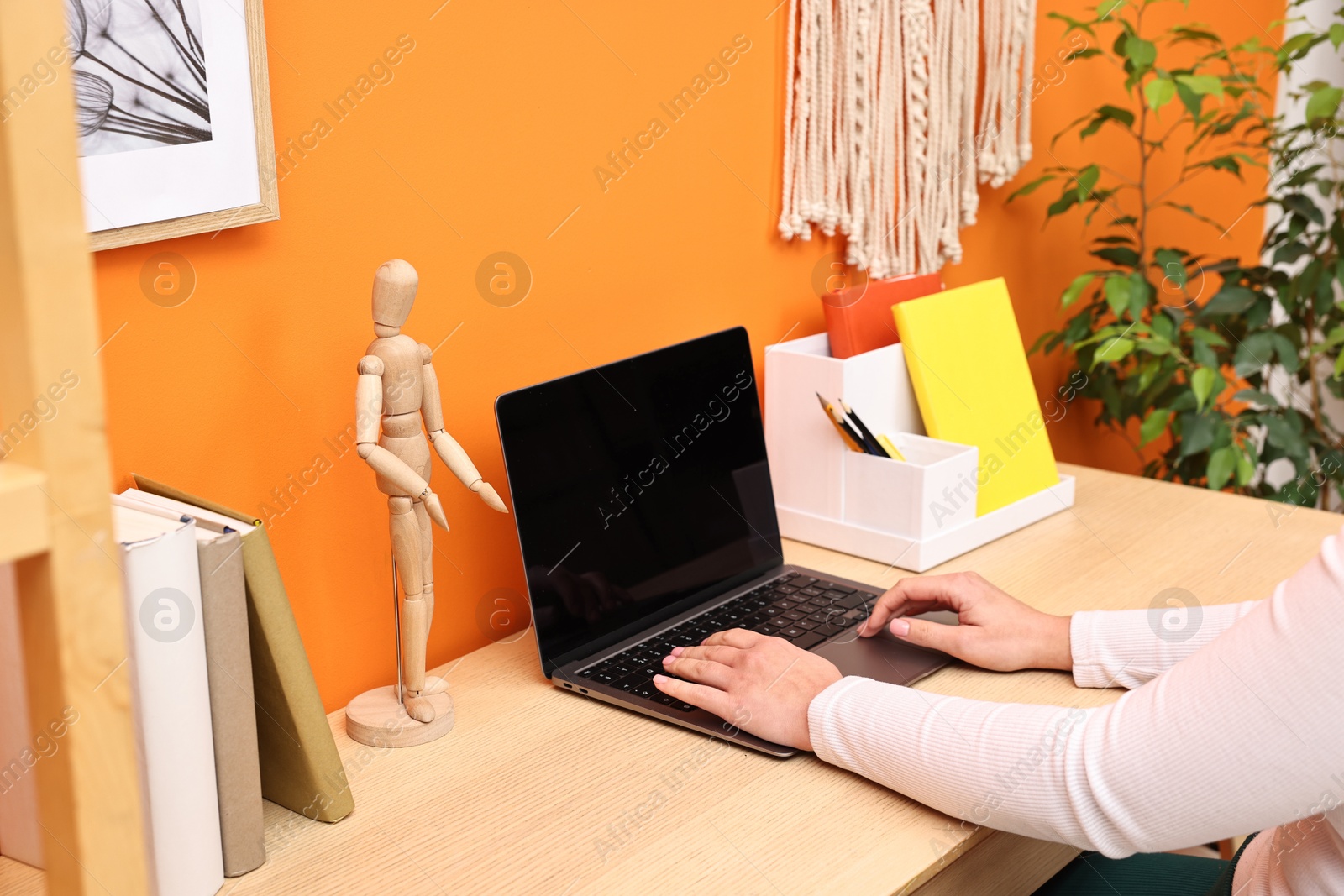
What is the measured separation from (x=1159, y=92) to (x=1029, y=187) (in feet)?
0.74

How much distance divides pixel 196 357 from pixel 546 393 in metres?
0.31

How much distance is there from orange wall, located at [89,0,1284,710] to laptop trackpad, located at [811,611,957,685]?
1.17 feet

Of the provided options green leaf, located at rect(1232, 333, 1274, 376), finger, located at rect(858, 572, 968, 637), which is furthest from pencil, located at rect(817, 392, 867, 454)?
green leaf, located at rect(1232, 333, 1274, 376)

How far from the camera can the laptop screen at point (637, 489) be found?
107cm

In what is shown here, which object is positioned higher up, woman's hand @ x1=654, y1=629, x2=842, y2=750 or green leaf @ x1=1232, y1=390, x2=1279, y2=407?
green leaf @ x1=1232, y1=390, x2=1279, y2=407

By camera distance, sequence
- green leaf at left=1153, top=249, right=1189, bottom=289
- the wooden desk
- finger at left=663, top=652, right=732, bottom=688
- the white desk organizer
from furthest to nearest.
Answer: green leaf at left=1153, top=249, right=1189, bottom=289, the white desk organizer, finger at left=663, top=652, right=732, bottom=688, the wooden desk

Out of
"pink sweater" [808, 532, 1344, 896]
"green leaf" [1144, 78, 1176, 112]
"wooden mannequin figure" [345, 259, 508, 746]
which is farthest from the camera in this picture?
"green leaf" [1144, 78, 1176, 112]

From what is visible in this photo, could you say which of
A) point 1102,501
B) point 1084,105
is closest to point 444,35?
point 1102,501

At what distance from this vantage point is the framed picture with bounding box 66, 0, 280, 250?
0.81 m

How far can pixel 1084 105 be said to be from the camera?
6.50 feet

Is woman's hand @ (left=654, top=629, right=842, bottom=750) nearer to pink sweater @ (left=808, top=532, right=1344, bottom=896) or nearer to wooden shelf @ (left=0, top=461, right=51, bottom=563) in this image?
pink sweater @ (left=808, top=532, right=1344, bottom=896)

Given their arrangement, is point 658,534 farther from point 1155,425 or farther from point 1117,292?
point 1155,425

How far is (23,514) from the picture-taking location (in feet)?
1.33

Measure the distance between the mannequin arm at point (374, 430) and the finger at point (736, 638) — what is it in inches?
12.4
